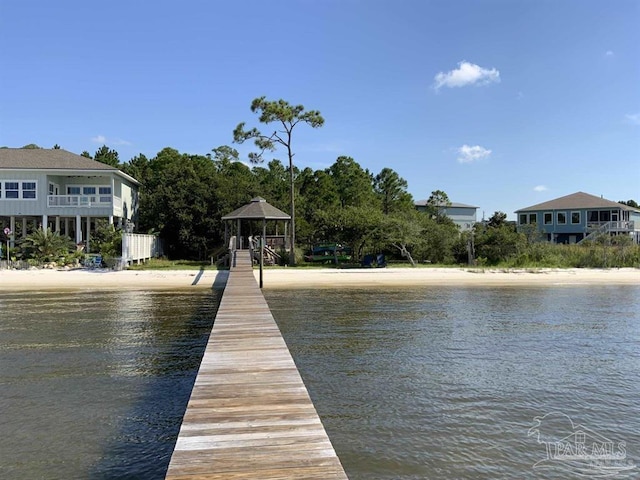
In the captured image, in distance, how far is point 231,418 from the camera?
5.06 m

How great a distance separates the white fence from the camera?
25.9 metres

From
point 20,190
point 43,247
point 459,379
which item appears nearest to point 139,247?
point 43,247

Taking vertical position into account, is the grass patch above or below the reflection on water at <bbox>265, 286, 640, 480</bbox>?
above

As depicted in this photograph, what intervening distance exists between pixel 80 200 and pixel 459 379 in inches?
1096

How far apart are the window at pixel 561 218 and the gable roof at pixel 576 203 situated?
2.24 ft

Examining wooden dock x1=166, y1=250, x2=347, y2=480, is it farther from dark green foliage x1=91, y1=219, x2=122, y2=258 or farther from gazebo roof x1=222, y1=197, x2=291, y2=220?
dark green foliage x1=91, y1=219, x2=122, y2=258

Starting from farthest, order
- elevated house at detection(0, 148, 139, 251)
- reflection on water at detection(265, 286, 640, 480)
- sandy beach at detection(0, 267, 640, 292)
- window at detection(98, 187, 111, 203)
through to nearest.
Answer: window at detection(98, 187, 111, 203) < elevated house at detection(0, 148, 139, 251) < sandy beach at detection(0, 267, 640, 292) < reflection on water at detection(265, 286, 640, 480)

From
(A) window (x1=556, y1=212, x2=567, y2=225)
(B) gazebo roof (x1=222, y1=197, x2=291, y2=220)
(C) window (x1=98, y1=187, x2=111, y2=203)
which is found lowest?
(B) gazebo roof (x1=222, y1=197, x2=291, y2=220)

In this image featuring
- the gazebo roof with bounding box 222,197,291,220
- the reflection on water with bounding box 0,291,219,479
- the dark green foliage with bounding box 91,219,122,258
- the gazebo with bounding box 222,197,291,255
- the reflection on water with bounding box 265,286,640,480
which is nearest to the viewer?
the reflection on water with bounding box 0,291,219,479

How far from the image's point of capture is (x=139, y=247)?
2819 centimetres

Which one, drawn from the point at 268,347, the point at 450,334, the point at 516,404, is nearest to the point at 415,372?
the point at 516,404

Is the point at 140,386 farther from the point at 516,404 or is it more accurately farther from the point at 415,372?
the point at 516,404

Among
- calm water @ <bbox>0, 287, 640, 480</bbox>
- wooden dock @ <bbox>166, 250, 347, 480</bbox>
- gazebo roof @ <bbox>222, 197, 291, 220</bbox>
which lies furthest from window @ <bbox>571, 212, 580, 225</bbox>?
wooden dock @ <bbox>166, 250, 347, 480</bbox>

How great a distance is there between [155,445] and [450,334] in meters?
8.65
